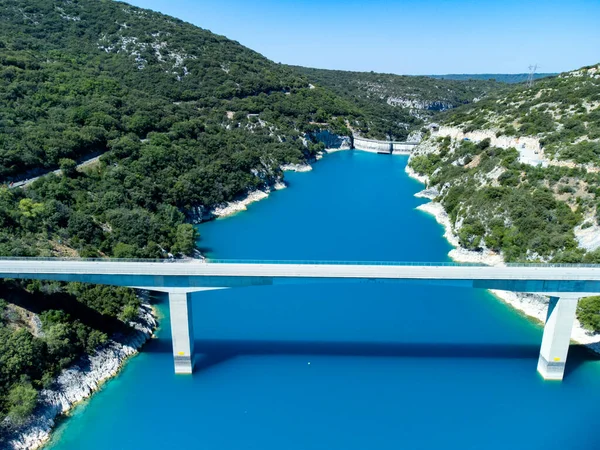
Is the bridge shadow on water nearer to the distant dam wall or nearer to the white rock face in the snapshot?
the white rock face

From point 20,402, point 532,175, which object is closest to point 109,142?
point 20,402

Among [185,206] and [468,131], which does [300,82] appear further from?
[185,206]

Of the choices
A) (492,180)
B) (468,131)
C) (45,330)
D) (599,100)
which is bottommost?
(45,330)

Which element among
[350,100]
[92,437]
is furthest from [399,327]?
[350,100]

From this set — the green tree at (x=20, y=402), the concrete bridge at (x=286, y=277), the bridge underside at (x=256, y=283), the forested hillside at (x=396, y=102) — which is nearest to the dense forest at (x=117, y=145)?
the green tree at (x=20, y=402)

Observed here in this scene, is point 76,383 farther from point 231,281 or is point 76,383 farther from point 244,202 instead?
point 244,202

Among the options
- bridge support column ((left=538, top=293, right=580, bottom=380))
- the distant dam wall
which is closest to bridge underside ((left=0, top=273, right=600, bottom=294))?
bridge support column ((left=538, top=293, right=580, bottom=380))
